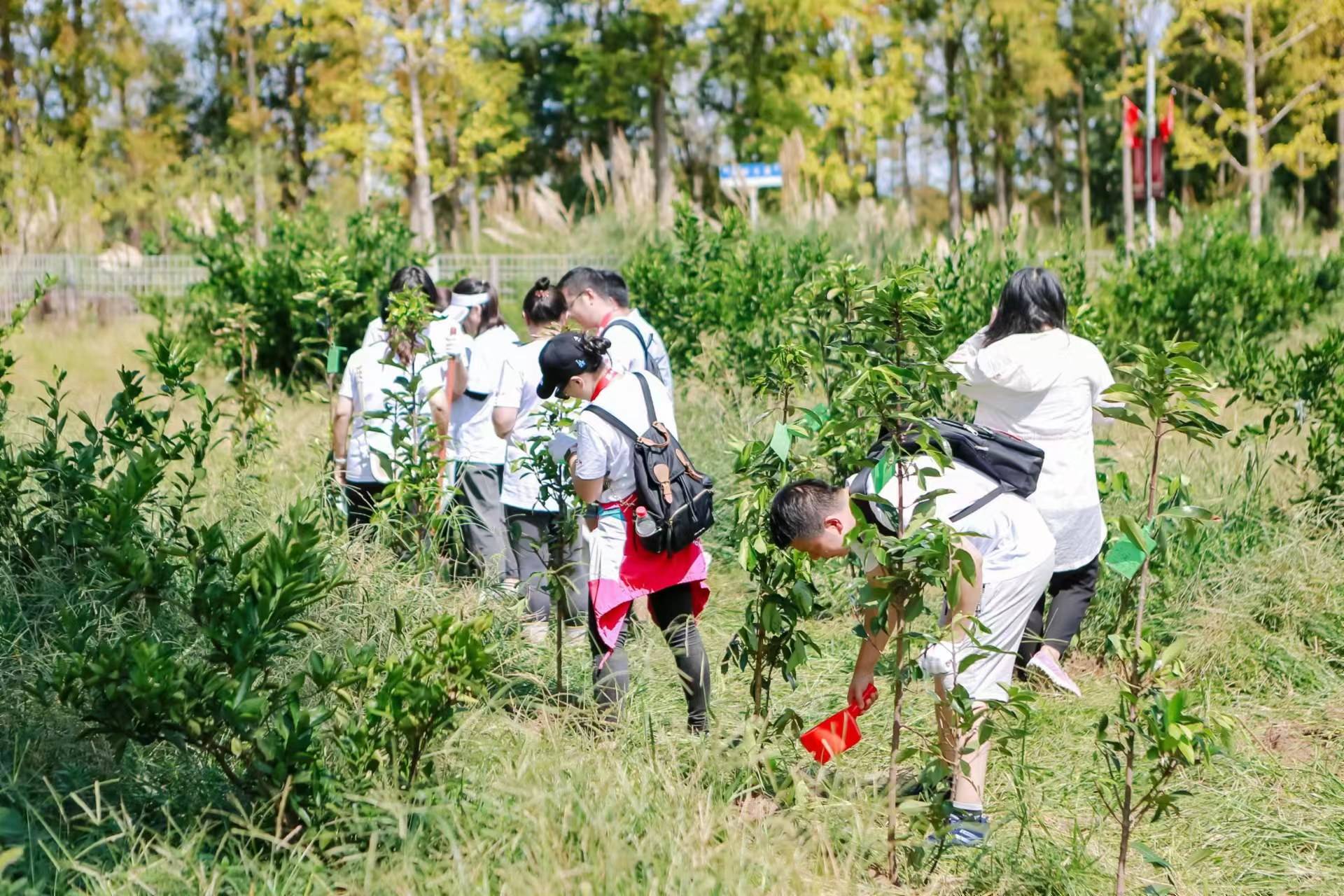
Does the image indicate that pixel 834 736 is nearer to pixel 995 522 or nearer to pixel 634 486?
pixel 995 522

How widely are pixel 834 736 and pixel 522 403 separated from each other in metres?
2.47

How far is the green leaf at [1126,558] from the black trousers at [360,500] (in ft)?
10.9

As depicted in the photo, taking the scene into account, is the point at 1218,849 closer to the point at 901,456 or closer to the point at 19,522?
the point at 901,456

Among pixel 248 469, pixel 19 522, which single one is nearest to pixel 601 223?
pixel 248 469

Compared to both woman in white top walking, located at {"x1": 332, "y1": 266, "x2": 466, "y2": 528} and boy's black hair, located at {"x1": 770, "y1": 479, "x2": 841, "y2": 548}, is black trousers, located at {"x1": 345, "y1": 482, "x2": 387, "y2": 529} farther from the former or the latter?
boy's black hair, located at {"x1": 770, "y1": 479, "x2": 841, "y2": 548}

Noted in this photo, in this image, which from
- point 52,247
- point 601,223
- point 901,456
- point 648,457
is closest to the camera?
point 901,456

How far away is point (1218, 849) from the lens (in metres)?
3.63

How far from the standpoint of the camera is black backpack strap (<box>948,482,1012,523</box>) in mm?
3453

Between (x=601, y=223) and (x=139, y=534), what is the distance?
1059 centimetres

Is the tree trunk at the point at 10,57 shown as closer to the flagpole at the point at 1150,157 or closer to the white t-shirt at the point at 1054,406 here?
the flagpole at the point at 1150,157

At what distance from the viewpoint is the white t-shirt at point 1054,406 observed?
4.51 meters

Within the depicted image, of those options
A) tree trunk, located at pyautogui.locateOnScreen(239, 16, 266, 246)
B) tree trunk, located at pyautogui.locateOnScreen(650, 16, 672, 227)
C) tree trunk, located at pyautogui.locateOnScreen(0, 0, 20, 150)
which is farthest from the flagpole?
tree trunk, located at pyautogui.locateOnScreen(0, 0, 20, 150)

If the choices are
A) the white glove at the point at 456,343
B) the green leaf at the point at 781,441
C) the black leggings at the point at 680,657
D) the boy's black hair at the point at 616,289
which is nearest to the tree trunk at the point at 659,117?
the white glove at the point at 456,343

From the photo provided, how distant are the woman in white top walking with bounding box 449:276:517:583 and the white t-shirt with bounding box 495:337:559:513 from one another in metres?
0.19
